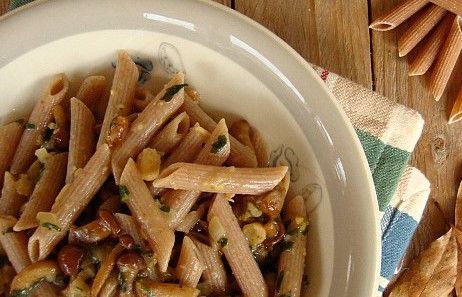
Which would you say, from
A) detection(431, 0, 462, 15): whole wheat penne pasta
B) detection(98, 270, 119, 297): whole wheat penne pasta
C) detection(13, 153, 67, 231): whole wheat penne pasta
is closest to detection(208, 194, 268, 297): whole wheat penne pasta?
detection(98, 270, 119, 297): whole wheat penne pasta

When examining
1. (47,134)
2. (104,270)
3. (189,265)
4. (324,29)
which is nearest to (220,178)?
(189,265)

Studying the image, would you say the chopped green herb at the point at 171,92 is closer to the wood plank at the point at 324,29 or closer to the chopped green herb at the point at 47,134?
the chopped green herb at the point at 47,134

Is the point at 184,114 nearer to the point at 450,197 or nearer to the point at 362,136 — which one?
the point at 362,136

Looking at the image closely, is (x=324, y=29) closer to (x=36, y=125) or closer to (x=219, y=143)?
(x=219, y=143)

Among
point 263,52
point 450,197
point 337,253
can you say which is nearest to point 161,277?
point 337,253

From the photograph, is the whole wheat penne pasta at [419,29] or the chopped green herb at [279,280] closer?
the chopped green herb at [279,280]

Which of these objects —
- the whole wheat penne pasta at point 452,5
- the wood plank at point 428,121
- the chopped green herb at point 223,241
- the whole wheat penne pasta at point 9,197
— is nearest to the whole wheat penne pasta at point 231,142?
the chopped green herb at point 223,241

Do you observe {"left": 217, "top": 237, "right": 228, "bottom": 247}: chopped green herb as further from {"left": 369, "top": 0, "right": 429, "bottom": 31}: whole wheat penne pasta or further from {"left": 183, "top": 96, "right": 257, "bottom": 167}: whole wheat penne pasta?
{"left": 369, "top": 0, "right": 429, "bottom": 31}: whole wheat penne pasta
